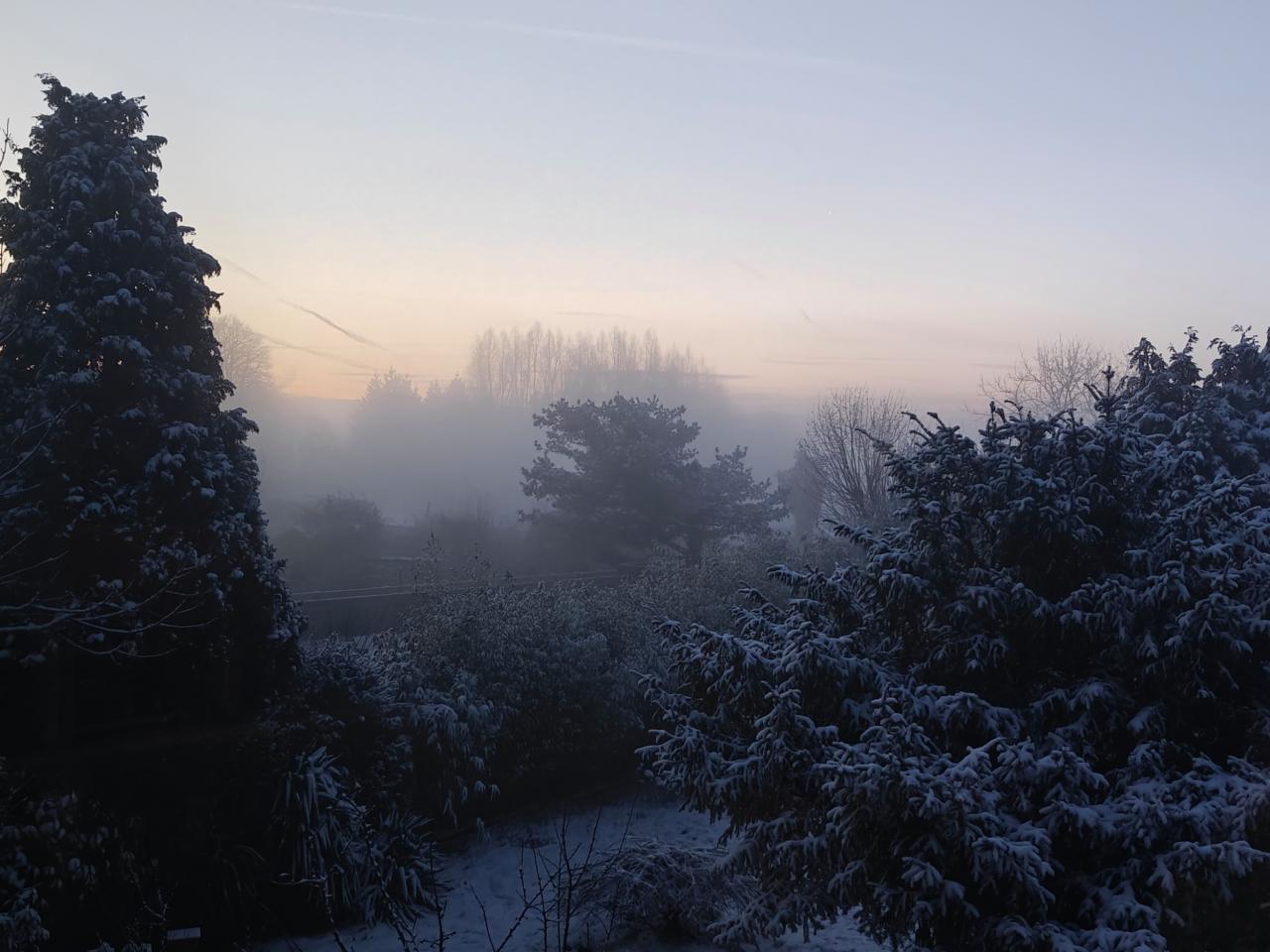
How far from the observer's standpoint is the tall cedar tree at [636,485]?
100 feet

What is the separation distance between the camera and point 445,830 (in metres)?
12.0

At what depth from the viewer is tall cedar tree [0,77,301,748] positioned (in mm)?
8484

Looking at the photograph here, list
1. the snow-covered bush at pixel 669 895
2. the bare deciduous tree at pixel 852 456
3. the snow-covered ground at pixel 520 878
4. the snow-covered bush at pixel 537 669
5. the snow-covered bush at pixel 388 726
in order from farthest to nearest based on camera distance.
A: the bare deciduous tree at pixel 852 456 → the snow-covered bush at pixel 537 669 → the snow-covered bush at pixel 388 726 → the snow-covered bush at pixel 669 895 → the snow-covered ground at pixel 520 878

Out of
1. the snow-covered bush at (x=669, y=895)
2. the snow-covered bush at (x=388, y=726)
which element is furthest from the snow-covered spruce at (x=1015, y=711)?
the snow-covered bush at (x=388, y=726)

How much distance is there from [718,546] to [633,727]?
40.4ft

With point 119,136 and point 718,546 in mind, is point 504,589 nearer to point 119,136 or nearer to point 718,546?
point 119,136

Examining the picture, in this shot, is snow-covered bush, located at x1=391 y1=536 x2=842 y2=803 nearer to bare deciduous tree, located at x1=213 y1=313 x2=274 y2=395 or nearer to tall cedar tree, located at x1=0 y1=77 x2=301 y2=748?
tall cedar tree, located at x1=0 y1=77 x2=301 y2=748

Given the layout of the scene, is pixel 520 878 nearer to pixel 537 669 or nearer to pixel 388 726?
pixel 388 726

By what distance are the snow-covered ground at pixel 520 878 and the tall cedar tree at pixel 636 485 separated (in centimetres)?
1686

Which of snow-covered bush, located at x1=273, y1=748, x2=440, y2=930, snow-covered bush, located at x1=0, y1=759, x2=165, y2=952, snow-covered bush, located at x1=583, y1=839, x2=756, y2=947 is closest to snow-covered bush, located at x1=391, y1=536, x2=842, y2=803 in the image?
snow-covered bush, located at x1=273, y1=748, x2=440, y2=930

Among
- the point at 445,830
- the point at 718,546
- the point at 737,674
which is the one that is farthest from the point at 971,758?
the point at 718,546

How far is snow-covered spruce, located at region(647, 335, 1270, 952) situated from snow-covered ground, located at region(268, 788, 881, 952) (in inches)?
61.0

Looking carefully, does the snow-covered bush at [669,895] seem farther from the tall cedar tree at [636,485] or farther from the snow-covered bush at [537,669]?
the tall cedar tree at [636,485]

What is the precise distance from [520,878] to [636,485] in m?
22.2
